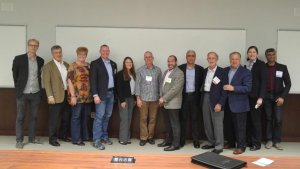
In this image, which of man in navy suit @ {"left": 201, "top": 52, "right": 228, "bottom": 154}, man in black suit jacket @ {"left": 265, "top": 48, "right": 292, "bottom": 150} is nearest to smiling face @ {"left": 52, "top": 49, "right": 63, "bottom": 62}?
man in navy suit @ {"left": 201, "top": 52, "right": 228, "bottom": 154}

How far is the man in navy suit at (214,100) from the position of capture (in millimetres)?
4645

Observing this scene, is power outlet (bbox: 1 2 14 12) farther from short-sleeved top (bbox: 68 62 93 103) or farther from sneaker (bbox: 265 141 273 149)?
sneaker (bbox: 265 141 273 149)

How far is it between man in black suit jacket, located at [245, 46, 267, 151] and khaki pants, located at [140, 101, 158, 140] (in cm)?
152

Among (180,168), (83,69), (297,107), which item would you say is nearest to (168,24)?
(83,69)

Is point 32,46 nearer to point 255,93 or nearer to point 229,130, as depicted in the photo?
point 229,130

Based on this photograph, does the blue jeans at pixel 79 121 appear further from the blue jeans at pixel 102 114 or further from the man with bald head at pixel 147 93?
the man with bald head at pixel 147 93

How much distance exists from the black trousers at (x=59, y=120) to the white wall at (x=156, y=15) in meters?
1.03

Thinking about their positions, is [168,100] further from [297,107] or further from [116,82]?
[297,107]

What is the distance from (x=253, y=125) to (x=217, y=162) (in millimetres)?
3114

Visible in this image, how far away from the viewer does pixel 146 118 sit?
5.26 meters

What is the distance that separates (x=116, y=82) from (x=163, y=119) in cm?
109

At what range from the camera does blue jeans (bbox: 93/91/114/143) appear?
4.99 metres

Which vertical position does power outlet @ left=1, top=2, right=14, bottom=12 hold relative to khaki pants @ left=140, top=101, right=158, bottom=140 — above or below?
above

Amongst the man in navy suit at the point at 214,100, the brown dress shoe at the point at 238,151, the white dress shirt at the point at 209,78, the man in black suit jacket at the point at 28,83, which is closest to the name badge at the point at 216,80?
the man in navy suit at the point at 214,100
